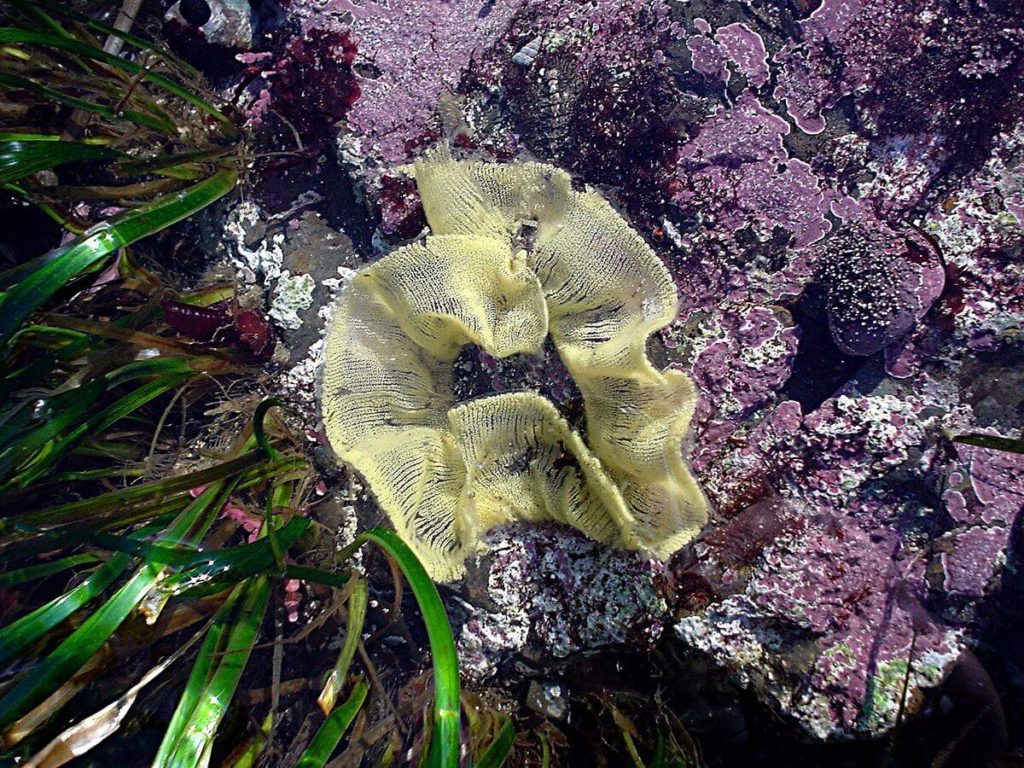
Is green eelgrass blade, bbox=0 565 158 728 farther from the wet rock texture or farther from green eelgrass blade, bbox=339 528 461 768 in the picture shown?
the wet rock texture

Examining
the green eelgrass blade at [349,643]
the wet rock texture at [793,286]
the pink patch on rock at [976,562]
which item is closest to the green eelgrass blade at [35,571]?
the green eelgrass blade at [349,643]

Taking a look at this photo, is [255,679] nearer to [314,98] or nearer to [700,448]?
[700,448]

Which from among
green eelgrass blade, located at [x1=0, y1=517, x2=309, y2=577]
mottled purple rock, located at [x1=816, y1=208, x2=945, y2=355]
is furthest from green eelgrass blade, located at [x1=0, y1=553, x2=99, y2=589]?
mottled purple rock, located at [x1=816, y1=208, x2=945, y2=355]

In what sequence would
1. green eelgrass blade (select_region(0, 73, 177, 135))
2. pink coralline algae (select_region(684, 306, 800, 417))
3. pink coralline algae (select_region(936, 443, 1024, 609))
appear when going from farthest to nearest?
1. green eelgrass blade (select_region(0, 73, 177, 135))
2. pink coralline algae (select_region(684, 306, 800, 417))
3. pink coralline algae (select_region(936, 443, 1024, 609))

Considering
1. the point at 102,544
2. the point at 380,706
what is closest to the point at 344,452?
the point at 102,544

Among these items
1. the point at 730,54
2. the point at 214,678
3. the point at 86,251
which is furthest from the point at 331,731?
the point at 730,54

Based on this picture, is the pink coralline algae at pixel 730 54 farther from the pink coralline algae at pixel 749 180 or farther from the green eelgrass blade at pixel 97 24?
the green eelgrass blade at pixel 97 24
